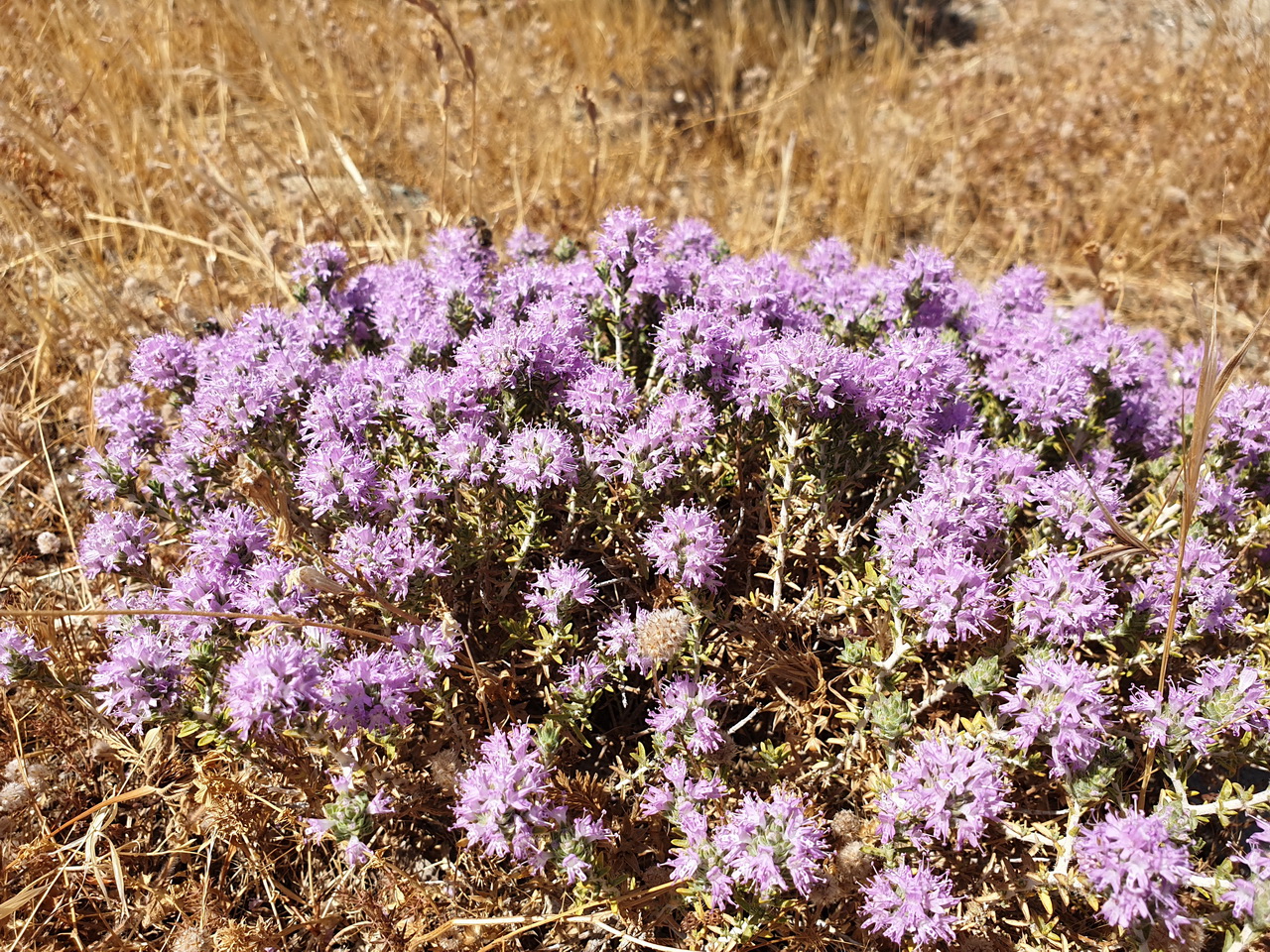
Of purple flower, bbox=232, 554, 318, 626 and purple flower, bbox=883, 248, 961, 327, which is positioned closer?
purple flower, bbox=232, 554, 318, 626

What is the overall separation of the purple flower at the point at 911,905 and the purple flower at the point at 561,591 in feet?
4.97

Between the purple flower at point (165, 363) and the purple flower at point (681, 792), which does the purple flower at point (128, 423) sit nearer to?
the purple flower at point (165, 363)

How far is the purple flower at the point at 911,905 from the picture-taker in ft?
8.94

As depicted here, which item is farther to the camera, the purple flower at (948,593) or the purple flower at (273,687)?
the purple flower at (948,593)

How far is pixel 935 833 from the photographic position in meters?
2.82

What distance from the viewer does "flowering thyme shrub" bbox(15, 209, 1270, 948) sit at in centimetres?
284

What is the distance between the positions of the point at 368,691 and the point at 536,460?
1.09 m

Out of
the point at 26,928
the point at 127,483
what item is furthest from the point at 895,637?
the point at 26,928

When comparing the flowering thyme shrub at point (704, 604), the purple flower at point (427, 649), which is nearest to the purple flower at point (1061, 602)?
the flowering thyme shrub at point (704, 604)

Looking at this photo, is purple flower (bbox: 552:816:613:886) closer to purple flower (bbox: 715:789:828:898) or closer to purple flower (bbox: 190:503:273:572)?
purple flower (bbox: 715:789:828:898)

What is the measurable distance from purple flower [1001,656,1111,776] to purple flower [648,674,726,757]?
3.57 ft

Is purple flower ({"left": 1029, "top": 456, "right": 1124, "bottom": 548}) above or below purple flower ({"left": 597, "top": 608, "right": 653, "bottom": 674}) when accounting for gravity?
above

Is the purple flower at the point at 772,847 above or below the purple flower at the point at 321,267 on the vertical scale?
below

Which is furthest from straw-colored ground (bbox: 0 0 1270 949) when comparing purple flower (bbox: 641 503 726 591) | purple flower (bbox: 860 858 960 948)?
purple flower (bbox: 860 858 960 948)
